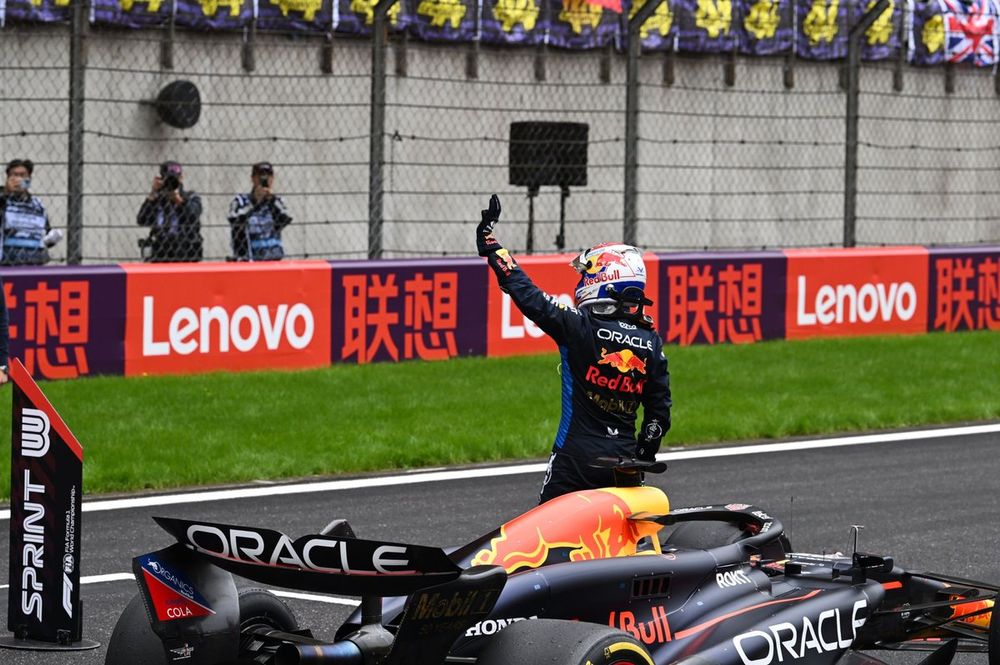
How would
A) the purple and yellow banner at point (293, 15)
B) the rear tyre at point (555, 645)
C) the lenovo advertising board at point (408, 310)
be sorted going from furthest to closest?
the purple and yellow banner at point (293, 15) < the lenovo advertising board at point (408, 310) < the rear tyre at point (555, 645)

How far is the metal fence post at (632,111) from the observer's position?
15883 mm

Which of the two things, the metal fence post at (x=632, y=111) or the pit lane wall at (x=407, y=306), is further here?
the metal fence post at (x=632, y=111)

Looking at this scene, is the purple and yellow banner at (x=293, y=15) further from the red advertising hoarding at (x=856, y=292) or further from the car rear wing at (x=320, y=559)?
the car rear wing at (x=320, y=559)

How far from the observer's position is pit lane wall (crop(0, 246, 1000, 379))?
13.0 metres

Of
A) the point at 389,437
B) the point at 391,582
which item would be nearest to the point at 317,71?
the point at 389,437

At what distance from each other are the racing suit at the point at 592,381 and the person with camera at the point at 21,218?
8.07 meters

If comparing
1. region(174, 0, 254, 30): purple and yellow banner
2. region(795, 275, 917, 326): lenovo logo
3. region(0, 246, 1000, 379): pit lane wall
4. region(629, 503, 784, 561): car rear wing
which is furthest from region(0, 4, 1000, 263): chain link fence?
region(629, 503, 784, 561): car rear wing

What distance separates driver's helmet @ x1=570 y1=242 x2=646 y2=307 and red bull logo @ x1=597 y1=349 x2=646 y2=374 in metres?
0.19

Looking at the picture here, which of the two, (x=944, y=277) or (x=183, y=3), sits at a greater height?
(x=183, y=3)

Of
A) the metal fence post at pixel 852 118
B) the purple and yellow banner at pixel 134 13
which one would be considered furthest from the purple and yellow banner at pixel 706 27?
the purple and yellow banner at pixel 134 13

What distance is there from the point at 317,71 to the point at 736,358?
20.0ft

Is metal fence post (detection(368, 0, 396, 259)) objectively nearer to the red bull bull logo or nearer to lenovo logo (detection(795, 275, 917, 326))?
lenovo logo (detection(795, 275, 917, 326))

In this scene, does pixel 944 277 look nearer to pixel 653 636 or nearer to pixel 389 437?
pixel 389 437

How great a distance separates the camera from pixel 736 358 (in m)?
15.7
